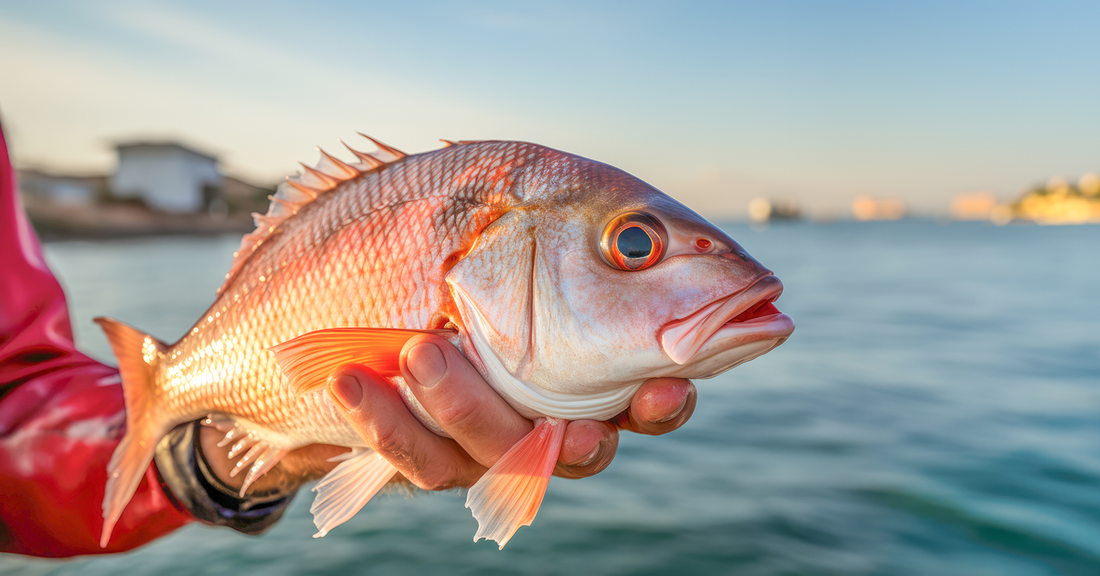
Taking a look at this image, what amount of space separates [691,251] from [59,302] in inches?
104

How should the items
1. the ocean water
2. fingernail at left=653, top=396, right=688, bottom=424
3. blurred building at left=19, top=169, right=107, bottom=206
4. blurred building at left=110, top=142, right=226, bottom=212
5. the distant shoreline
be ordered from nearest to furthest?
fingernail at left=653, top=396, right=688, bottom=424 → the ocean water → the distant shoreline → blurred building at left=19, top=169, right=107, bottom=206 → blurred building at left=110, top=142, right=226, bottom=212

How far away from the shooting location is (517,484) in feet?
5.82

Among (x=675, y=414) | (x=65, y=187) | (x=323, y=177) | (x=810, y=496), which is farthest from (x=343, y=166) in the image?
(x=65, y=187)

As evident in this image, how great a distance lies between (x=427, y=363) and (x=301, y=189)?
1019 millimetres

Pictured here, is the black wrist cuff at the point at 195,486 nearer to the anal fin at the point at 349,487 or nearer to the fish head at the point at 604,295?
the anal fin at the point at 349,487

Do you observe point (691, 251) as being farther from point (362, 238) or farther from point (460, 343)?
point (362, 238)

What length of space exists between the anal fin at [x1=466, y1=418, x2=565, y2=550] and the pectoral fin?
1.39 feet

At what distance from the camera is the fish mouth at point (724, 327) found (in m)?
1.57

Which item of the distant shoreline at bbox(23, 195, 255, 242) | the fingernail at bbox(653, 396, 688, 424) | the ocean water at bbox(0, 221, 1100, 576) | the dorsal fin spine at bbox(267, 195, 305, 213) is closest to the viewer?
the fingernail at bbox(653, 396, 688, 424)

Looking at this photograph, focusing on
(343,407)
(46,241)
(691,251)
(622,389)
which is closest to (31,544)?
(343,407)

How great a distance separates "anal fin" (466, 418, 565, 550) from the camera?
1735 millimetres

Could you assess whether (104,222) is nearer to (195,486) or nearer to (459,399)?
(195,486)

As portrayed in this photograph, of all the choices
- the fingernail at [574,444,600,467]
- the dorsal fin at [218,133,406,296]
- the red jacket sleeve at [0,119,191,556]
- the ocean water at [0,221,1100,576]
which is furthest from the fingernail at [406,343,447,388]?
the red jacket sleeve at [0,119,191,556]

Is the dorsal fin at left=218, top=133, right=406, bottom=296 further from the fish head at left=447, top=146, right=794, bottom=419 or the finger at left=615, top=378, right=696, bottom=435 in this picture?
the finger at left=615, top=378, right=696, bottom=435
